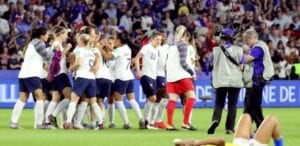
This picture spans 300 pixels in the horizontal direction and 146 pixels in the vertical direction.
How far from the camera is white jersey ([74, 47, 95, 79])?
904 inches

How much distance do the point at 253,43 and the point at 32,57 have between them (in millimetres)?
5133

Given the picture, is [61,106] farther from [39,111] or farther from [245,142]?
[245,142]

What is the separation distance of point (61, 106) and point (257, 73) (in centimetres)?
486

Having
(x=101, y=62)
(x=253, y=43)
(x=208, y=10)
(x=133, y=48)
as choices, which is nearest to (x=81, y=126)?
(x=101, y=62)

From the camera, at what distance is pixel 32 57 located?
23.2 metres

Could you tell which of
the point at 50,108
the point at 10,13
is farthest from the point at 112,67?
the point at 10,13

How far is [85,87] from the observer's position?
23.1 m

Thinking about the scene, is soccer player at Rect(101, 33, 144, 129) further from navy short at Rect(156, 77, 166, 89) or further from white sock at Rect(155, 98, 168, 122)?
navy short at Rect(156, 77, 166, 89)

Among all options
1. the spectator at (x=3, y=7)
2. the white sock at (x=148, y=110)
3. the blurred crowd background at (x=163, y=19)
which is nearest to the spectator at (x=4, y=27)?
the blurred crowd background at (x=163, y=19)

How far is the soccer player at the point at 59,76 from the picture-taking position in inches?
915

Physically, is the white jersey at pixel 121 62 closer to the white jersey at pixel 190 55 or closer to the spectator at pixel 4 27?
the white jersey at pixel 190 55

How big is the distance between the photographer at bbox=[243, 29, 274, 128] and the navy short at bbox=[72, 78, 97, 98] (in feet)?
12.8

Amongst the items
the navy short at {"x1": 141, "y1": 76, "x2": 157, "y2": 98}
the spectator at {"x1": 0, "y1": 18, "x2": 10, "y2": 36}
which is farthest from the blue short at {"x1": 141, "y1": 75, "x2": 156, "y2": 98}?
the spectator at {"x1": 0, "y1": 18, "x2": 10, "y2": 36}

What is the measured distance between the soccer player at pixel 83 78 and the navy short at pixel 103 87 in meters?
0.34
